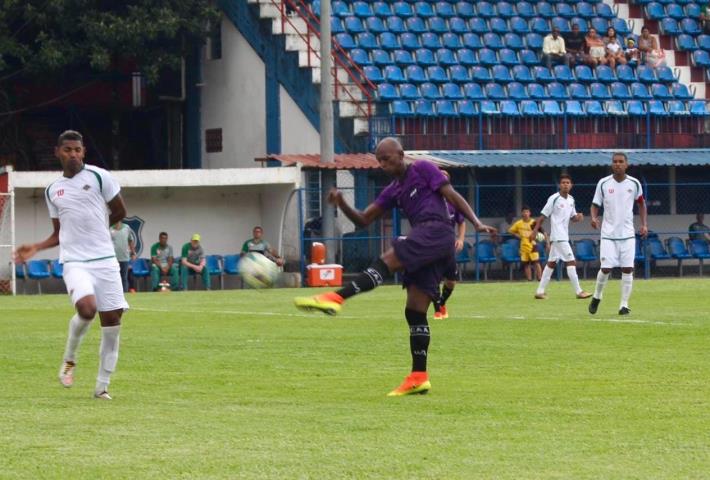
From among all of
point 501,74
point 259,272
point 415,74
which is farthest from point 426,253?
point 501,74

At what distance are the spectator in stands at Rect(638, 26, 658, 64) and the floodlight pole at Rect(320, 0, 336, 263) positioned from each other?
10.4 meters

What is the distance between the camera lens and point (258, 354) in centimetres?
1551

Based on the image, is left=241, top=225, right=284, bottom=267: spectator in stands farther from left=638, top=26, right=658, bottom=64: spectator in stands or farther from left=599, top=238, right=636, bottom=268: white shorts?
left=638, top=26, right=658, bottom=64: spectator in stands

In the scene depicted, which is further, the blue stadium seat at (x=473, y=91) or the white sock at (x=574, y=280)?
the blue stadium seat at (x=473, y=91)

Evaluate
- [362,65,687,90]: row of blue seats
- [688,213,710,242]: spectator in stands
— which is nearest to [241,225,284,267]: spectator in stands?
[362,65,687,90]: row of blue seats

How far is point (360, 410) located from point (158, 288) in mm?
23314

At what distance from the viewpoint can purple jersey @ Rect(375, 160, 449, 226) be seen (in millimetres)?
11672

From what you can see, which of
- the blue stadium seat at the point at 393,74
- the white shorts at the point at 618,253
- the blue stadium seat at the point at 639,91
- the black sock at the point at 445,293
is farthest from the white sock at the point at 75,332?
the blue stadium seat at the point at 639,91

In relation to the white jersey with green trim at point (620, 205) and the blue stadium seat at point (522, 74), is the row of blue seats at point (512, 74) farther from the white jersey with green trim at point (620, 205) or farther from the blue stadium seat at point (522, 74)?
the white jersey with green trim at point (620, 205)

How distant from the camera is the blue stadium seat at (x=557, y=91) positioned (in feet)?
128

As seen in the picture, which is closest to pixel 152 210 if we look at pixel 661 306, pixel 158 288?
pixel 158 288

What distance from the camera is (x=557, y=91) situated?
39.2 metres

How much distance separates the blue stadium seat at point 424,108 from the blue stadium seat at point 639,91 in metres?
6.17

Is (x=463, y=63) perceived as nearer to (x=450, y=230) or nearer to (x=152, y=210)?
(x=152, y=210)
